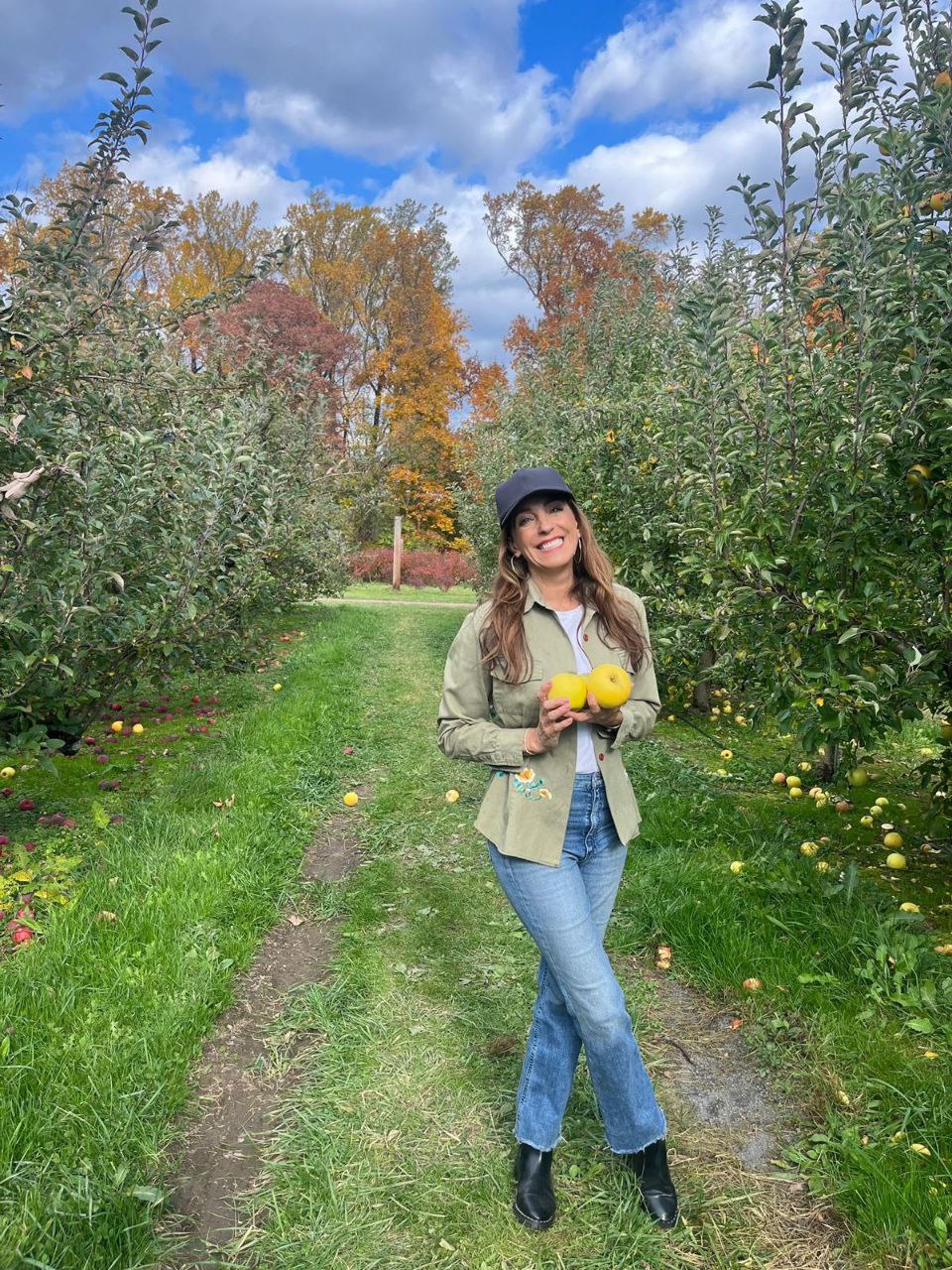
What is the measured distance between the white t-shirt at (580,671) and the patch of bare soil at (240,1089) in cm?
169

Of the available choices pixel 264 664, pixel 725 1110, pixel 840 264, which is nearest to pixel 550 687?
pixel 725 1110

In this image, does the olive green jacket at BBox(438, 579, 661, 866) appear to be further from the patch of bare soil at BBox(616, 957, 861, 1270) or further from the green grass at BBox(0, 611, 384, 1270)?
the green grass at BBox(0, 611, 384, 1270)

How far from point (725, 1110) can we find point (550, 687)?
Answer: 1.82 metres

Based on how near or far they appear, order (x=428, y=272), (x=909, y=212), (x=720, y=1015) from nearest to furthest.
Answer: (x=909, y=212) < (x=720, y=1015) < (x=428, y=272)

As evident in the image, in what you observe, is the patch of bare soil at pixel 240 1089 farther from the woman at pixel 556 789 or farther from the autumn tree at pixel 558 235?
the autumn tree at pixel 558 235

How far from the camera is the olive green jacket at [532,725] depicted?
7.15 ft

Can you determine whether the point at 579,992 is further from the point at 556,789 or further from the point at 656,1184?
the point at 656,1184

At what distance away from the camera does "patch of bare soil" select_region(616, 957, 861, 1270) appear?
223 centimetres

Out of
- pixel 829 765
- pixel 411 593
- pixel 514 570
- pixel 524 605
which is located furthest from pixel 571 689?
pixel 411 593

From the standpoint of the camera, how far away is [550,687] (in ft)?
6.95

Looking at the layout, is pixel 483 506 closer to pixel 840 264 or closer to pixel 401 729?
pixel 401 729

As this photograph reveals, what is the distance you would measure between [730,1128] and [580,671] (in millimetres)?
1725

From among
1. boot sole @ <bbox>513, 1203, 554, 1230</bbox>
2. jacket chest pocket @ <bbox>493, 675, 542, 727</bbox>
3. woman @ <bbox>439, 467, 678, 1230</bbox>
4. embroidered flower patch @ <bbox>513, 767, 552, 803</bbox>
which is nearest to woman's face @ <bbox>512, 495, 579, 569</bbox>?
woman @ <bbox>439, 467, 678, 1230</bbox>

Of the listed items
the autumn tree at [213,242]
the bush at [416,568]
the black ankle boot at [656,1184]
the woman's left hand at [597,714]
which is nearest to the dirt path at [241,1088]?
the black ankle boot at [656,1184]
